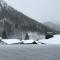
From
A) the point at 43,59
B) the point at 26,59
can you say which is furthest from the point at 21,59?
the point at 43,59

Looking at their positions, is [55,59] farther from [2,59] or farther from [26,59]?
[2,59]

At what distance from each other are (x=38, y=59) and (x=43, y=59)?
4.85ft

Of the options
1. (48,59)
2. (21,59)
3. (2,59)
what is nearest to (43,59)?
(48,59)

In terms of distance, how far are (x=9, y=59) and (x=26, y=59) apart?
198 inches

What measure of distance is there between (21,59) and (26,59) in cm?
151

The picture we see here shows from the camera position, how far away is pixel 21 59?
81062 millimetres

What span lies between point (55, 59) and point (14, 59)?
39.7 ft

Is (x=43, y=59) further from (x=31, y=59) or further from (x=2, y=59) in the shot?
(x=2, y=59)

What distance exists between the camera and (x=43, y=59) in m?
80.8

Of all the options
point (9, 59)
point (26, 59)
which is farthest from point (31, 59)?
point (9, 59)

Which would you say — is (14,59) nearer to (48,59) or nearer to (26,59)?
(26,59)

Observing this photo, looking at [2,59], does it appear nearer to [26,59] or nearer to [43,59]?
[26,59]

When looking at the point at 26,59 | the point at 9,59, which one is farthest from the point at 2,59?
→ the point at 26,59

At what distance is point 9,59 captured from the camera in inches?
3184
